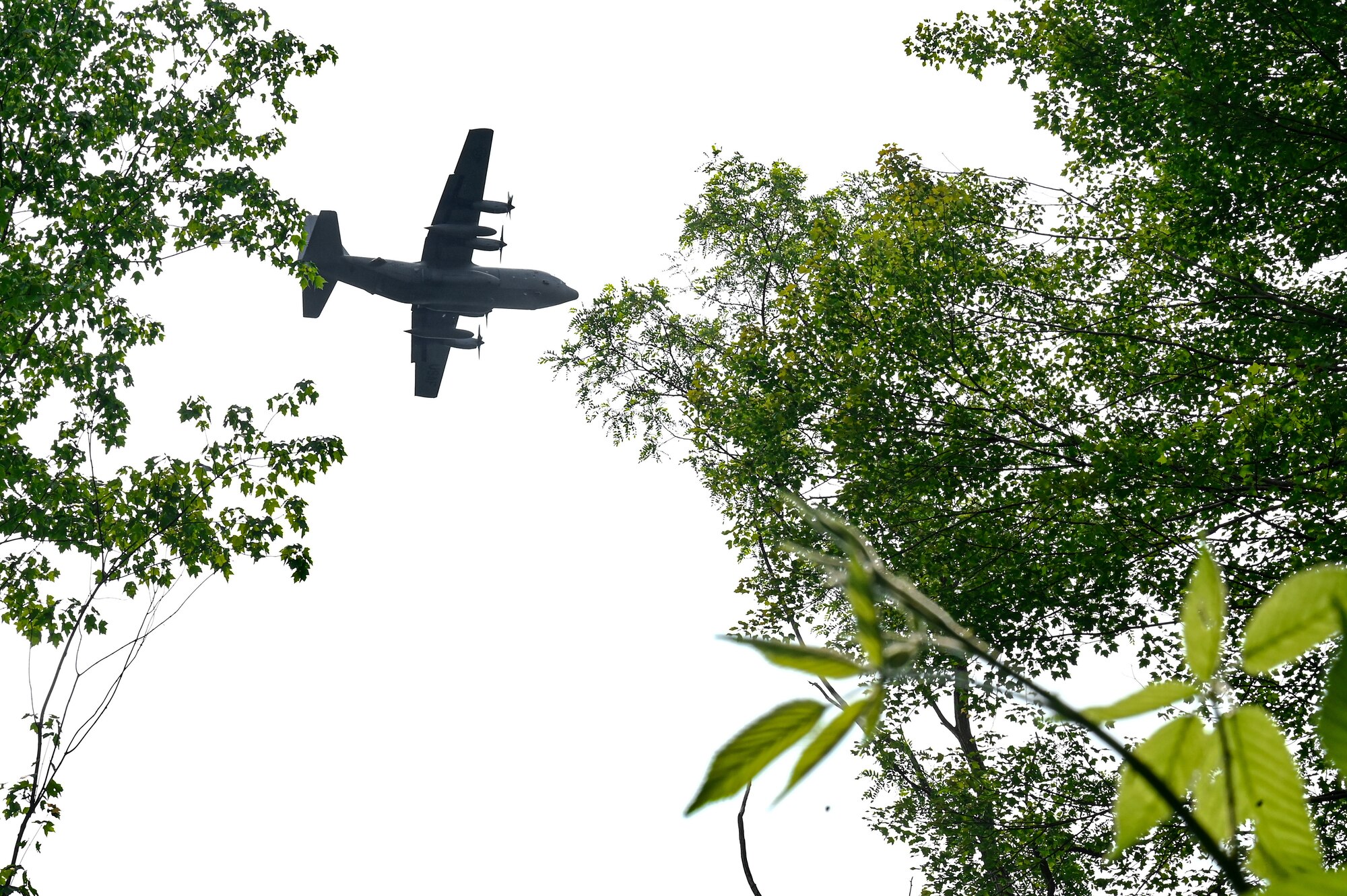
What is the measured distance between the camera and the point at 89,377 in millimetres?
12195

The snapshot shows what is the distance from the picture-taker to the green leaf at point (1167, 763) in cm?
49

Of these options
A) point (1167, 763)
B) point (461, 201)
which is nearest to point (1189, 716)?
Answer: point (1167, 763)

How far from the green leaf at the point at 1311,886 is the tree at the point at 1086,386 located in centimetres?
832

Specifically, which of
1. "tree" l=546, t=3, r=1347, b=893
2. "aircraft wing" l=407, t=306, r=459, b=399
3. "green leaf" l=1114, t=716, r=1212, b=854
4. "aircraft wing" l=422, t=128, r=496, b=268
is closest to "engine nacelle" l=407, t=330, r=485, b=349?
"aircraft wing" l=407, t=306, r=459, b=399

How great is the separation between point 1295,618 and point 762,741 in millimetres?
214

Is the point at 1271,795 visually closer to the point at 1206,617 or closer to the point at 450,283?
the point at 1206,617

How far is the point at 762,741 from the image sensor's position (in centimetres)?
41

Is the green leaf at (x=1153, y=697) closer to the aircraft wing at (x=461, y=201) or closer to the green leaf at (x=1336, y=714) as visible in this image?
the green leaf at (x=1336, y=714)

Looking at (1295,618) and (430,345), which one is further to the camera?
(430,345)

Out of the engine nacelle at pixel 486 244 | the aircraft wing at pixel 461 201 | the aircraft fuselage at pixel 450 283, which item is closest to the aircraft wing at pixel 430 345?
the aircraft fuselage at pixel 450 283

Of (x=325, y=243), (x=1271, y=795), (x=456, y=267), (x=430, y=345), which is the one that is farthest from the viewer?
(x=430, y=345)

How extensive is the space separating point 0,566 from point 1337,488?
Answer: 12.4 meters

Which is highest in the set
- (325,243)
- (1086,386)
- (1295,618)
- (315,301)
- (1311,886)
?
(315,301)

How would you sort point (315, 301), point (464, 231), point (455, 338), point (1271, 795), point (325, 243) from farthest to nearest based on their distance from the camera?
point (315, 301)
point (455, 338)
point (325, 243)
point (464, 231)
point (1271, 795)
